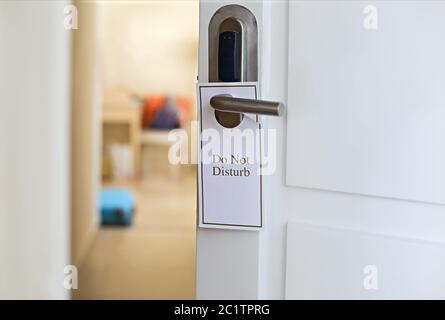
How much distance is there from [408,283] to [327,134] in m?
0.22

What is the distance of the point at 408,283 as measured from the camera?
0.67 metres

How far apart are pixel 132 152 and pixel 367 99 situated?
4511 millimetres

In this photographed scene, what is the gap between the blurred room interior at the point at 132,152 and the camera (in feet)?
8.31

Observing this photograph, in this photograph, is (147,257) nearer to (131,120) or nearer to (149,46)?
(131,120)

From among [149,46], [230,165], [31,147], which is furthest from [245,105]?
[149,46]

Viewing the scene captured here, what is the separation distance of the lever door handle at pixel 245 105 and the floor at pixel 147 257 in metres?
1.57

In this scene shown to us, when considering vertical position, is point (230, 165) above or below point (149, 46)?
below

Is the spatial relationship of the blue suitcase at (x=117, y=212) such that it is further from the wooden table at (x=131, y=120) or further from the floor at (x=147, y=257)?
the wooden table at (x=131, y=120)

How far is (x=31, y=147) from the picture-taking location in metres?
1.43

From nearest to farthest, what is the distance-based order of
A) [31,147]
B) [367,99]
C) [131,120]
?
[367,99]
[31,147]
[131,120]

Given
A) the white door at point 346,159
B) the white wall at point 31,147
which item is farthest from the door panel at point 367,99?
the white wall at point 31,147

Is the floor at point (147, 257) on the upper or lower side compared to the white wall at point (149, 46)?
lower

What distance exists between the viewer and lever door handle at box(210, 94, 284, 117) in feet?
2.17
